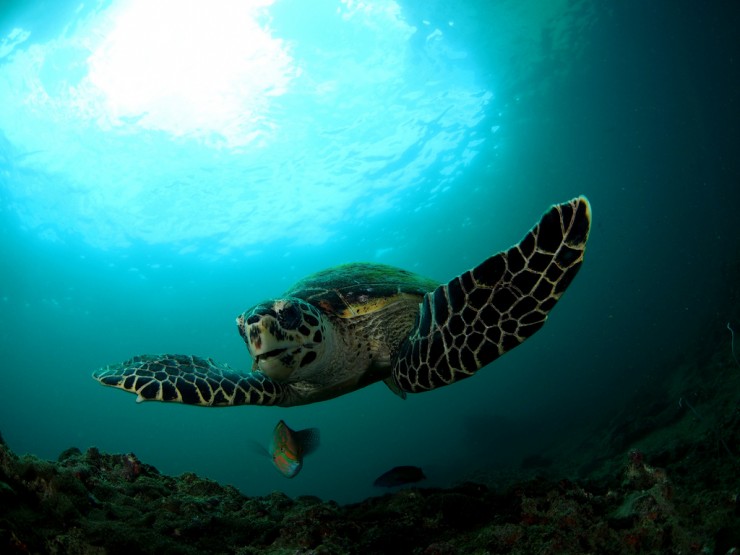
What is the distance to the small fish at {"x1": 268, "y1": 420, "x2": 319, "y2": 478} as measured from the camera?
174 inches

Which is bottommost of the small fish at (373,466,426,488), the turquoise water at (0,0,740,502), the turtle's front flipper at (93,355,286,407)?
the small fish at (373,466,426,488)

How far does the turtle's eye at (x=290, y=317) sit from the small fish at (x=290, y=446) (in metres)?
1.70

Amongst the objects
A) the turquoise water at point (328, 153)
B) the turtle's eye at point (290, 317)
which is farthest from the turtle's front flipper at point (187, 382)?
the turquoise water at point (328, 153)

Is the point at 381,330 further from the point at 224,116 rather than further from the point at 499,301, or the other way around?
the point at 224,116

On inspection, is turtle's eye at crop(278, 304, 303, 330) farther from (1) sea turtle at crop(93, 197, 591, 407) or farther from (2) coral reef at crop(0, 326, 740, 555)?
(2) coral reef at crop(0, 326, 740, 555)

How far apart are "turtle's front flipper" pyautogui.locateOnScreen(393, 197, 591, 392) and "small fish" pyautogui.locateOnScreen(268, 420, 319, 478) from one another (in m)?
1.98

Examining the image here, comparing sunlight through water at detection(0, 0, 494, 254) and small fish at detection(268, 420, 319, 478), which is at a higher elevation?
sunlight through water at detection(0, 0, 494, 254)

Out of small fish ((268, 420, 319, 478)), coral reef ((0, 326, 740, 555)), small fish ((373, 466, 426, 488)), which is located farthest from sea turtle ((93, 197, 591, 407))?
small fish ((373, 466, 426, 488))

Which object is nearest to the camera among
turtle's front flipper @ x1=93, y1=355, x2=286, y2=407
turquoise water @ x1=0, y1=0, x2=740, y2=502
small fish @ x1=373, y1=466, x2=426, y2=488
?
turtle's front flipper @ x1=93, y1=355, x2=286, y2=407

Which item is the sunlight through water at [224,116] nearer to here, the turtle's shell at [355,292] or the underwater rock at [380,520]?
the turtle's shell at [355,292]

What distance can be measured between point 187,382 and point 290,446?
5.01ft

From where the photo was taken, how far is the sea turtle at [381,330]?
2.41m

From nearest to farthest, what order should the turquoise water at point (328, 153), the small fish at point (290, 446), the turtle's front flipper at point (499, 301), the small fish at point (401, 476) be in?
the turtle's front flipper at point (499, 301) < the small fish at point (290, 446) < the small fish at point (401, 476) < the turquoise water at point (328, 153)

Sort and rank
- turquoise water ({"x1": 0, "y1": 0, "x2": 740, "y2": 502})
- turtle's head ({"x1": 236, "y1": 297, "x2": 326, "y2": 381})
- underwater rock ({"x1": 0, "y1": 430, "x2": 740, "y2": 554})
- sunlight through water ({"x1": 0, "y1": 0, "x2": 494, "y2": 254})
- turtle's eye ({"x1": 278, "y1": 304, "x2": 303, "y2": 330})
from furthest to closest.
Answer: turquoise water ({"x1": 0, "y1": 0, "x2": 740, "y2": 502}), sunlight through water ({"x1": 0, "y1": 0, "x2": 494, "y2": 254}), turtle's eye ({"x1": 278, "y1": 304, "x2": 303, "y2": 330}), turtle's head ({"x1": 236, "y1": 297, "x2": 326, "y2": 381}), underwater rock ({"x1": 0, "y1": 430, "x2": 740, "y2": 554})
